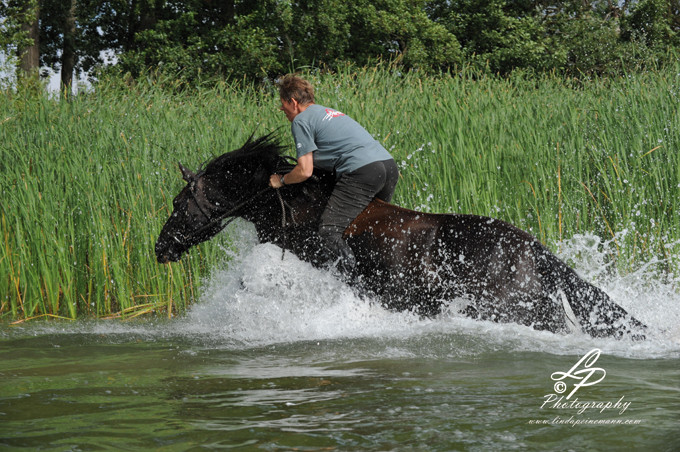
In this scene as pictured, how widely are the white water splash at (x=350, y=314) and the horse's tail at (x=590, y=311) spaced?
78 millimetres

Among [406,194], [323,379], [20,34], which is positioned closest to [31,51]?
[20,34]

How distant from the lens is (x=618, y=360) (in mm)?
4527

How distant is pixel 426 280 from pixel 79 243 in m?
4.28

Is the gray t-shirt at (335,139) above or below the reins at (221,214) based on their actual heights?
above

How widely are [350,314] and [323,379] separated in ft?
5.45

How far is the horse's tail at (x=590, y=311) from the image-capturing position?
5.04 meters

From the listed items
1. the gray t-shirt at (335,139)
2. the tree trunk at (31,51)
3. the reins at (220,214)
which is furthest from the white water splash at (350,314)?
the tree trunk at (31,51)

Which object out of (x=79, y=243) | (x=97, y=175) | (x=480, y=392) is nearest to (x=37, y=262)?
(x=79, y=243)

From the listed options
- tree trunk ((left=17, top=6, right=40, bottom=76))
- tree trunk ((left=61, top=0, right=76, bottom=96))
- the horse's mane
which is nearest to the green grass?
the horse's mane

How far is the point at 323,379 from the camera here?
13.8ft

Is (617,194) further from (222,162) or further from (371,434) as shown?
(371,434)

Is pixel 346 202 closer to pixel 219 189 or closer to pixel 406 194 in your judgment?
pixel 219 189

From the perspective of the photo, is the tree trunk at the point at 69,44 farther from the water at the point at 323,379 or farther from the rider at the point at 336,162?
the rider at the point at 336,162

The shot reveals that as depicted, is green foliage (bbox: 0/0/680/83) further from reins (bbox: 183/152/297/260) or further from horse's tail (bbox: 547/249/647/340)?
horse's tail (bbox: 547/249/647/340)
